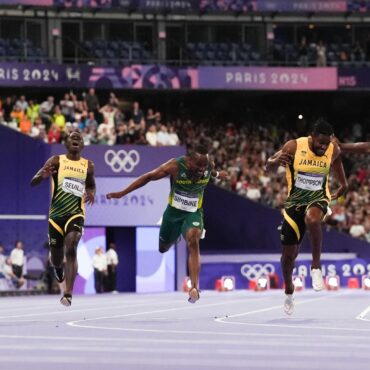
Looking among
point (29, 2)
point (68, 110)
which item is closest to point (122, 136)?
point (68, 110)

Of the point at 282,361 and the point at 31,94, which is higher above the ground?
the point at 31,94

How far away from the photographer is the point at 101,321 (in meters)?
17.2

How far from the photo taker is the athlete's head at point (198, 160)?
19.4 m

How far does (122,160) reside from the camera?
38.2 meters

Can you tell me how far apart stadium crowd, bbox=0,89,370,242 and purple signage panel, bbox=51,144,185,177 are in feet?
1.33

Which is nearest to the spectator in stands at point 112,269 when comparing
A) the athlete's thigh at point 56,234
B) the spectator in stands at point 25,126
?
the spectator in stands at point 25,126

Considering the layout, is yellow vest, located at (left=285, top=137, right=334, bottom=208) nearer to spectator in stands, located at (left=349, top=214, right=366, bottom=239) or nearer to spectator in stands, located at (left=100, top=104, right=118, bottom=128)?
spectator in stands, located at (left=100, top=104, right=118, bottom=128)

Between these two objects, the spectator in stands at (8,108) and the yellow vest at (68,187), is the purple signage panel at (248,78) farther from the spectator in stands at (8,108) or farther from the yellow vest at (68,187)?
the yellow vest at (68,187)

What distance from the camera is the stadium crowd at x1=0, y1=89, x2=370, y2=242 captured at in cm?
3834

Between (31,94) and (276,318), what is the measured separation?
31.8m

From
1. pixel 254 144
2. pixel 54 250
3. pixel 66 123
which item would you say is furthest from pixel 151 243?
pixel 54 250

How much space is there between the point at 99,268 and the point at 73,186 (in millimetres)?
17946

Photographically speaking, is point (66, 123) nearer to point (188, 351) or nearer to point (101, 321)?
point (101, 321)

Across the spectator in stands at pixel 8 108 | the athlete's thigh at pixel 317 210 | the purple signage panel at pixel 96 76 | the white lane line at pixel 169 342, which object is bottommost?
the white lane line at pixel 169 342
